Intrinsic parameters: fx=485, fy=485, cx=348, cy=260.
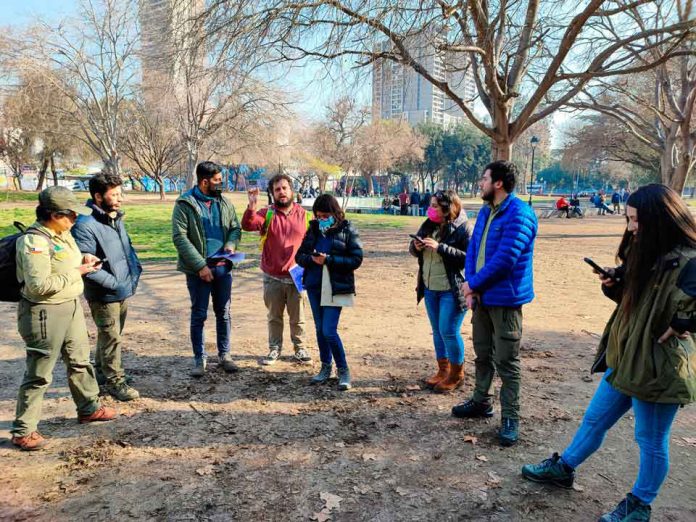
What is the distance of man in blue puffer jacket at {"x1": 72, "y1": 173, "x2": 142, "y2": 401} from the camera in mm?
3877

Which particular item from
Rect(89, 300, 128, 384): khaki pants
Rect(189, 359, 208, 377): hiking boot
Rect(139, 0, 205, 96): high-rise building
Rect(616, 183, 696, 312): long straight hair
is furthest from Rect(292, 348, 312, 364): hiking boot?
Rect(139, 0, 205, 96): high-rise building

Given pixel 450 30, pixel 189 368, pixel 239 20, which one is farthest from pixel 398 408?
pixel 450 30

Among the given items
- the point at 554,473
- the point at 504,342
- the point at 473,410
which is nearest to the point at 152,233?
the point at 473,410

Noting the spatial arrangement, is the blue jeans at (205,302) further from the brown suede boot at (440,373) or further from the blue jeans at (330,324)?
the brown suede boot at (440,373)

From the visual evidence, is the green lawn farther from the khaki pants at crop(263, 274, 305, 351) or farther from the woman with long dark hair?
the woman with long dark hair

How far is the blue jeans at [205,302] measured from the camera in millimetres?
4590

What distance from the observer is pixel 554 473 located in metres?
2.95

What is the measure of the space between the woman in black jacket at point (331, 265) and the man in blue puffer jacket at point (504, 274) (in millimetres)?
1147

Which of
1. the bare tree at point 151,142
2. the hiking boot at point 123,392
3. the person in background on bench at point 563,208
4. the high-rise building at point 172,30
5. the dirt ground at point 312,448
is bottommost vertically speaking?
the dirt ground at point 312,448

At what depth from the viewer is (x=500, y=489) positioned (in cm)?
297

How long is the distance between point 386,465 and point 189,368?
2508mm

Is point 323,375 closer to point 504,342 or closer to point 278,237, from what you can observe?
point 278,237

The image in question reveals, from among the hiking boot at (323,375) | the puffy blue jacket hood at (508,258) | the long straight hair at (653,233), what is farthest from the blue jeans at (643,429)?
the hiking boot at (323,375)

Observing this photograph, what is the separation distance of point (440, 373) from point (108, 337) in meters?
2.93
